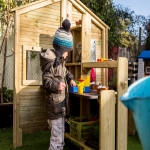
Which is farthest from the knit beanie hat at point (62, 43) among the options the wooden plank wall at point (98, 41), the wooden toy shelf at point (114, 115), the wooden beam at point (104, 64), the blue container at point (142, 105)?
the blue container at point (142, 105)

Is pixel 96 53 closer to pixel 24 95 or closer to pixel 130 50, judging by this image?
pixel 24 95

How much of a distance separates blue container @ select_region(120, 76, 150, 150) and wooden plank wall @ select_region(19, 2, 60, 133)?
2556 mm

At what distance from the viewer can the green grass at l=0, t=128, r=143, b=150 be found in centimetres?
284

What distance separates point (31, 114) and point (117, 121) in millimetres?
1495

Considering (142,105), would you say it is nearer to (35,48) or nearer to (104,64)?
(104,64)

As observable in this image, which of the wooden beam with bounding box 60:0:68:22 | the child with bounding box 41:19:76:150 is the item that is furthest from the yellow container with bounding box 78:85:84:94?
the wooden beam with bounding box 60:0:68:22

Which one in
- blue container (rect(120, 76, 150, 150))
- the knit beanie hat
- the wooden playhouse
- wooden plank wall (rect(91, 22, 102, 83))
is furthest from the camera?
wooden plank wall (rect(91, 22, 102, 83))

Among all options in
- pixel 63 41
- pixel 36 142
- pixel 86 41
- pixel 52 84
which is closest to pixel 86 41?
Answer: pixel 86 41

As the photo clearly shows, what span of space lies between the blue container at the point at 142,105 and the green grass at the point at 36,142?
2.34 meters

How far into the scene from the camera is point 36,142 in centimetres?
303

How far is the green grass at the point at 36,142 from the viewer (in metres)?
2.84

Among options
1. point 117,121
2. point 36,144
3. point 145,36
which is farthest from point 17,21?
point 145,36

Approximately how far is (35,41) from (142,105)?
9.00 feet

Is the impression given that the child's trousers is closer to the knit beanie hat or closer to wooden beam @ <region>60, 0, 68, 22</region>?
the knit beanie hat
